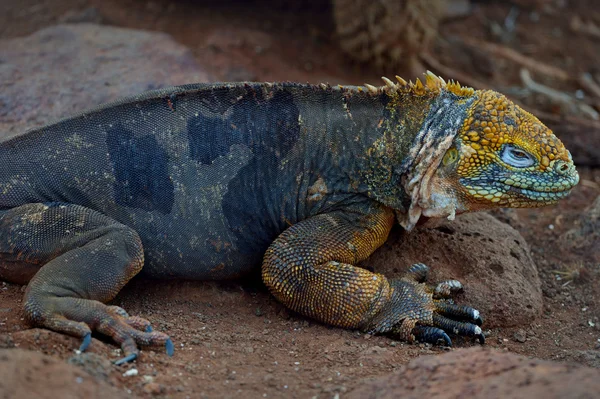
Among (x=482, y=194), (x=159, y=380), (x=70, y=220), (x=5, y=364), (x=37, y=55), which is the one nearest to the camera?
(x=5, y=364)

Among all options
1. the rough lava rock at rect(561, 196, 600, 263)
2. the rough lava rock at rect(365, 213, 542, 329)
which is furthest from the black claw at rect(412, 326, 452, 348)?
the rough lava rock at rect(561, 196, 600, 263)

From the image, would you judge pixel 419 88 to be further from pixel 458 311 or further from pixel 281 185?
pixel 458 311

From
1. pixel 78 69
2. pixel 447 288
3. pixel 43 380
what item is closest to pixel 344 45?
pixel 78 69

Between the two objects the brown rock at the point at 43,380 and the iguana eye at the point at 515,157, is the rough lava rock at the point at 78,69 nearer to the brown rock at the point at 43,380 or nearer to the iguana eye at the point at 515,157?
the brown rock at the point at 43,380

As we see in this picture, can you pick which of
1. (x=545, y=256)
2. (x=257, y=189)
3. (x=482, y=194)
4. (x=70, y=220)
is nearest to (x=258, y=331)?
(x=257, y=189)

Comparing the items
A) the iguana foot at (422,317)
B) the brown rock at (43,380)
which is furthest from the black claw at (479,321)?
the brown rock at (43,380)

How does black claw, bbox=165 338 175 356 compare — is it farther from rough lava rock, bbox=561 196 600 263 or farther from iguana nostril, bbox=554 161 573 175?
rough lava rock, bbox=561 196 600 263

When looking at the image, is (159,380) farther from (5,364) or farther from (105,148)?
(105,148)
